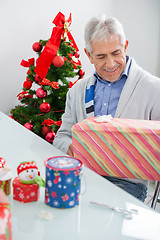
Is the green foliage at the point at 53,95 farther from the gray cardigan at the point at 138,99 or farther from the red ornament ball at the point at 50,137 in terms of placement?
the gray cardigan at the point at 138,99

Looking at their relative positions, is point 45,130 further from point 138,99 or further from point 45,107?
point 138,99

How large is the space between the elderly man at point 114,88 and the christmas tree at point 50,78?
80 centimetres

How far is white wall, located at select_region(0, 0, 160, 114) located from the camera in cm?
287

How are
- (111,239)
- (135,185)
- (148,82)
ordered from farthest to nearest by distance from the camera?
(148,82) → (135,185) → (111,239)

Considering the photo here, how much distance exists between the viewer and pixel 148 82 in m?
1.53

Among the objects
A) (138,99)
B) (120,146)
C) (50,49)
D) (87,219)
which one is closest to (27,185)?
(87,219)

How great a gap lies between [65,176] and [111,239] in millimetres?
174

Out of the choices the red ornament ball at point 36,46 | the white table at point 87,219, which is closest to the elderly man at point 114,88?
the white table at point 87,219

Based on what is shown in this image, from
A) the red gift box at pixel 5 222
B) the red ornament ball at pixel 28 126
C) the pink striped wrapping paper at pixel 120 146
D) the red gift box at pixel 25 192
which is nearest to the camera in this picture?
the red gift box at pixel 5 222

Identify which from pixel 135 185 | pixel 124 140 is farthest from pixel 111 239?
pixel 135 185

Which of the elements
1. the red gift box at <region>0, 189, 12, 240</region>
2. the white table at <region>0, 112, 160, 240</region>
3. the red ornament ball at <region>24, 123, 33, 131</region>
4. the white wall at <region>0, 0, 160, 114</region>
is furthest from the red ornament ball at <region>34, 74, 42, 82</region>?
the red gift box at <region>0, 189, 12, 240</region>

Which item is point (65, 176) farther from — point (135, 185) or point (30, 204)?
point (135, 185)

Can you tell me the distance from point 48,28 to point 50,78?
729 millimetres

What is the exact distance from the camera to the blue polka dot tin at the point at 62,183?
2.42 feet
